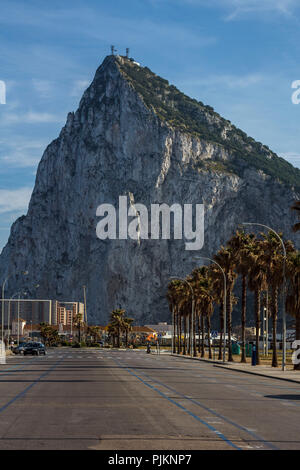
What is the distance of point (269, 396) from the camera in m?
25.5

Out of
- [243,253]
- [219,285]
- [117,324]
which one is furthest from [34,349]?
[117,324]

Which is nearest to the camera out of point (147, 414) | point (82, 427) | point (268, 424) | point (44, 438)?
point (44, 438)

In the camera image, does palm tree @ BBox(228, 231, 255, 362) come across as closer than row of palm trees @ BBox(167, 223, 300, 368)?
No

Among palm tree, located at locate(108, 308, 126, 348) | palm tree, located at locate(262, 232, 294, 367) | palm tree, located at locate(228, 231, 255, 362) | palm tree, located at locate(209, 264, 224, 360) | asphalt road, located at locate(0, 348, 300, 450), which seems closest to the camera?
asphalt road, located at locate(0, 348, 300, 450)

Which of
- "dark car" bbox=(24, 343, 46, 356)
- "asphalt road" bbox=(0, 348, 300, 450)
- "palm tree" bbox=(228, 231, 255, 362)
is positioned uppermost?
"palm tree" bbox=(228, 231, 255, 362)

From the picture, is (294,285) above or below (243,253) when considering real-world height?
below

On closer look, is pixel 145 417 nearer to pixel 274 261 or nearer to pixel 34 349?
pixel 274 261

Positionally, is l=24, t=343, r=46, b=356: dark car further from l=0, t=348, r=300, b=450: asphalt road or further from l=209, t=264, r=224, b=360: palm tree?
l=0, t=348, r=300, b=450: asphalt road

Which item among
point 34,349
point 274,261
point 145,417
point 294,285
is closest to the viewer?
point 145,417

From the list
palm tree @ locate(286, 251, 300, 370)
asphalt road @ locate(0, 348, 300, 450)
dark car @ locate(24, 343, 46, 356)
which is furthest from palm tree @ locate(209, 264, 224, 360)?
asphalt road @ locate(0, 348, 300, 450)
